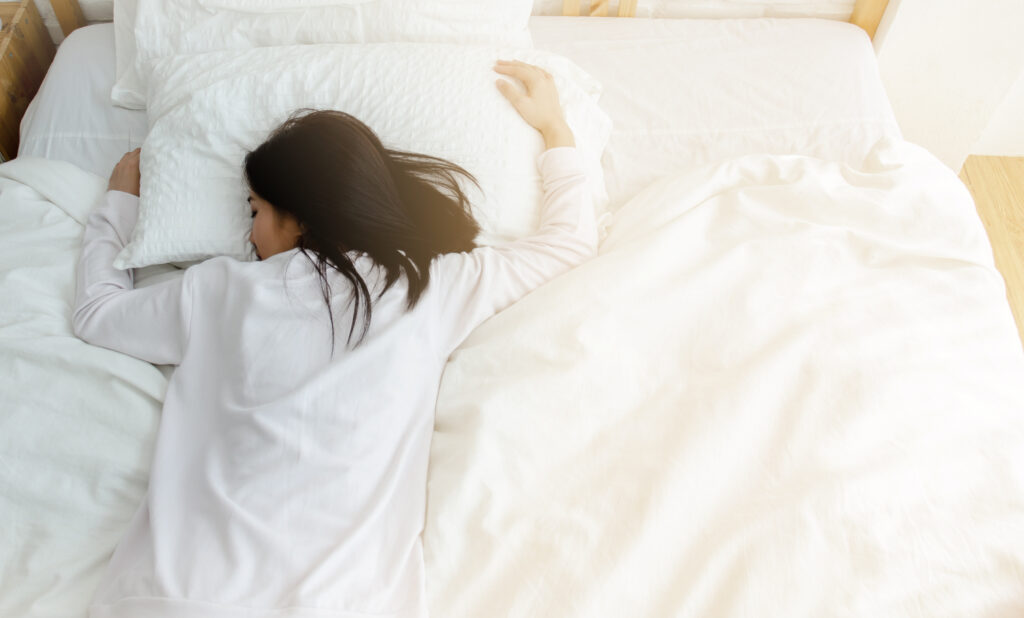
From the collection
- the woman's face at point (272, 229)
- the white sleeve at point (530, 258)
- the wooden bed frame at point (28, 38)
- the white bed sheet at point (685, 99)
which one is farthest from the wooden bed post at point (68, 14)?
the white sleeve at point (530, 258)

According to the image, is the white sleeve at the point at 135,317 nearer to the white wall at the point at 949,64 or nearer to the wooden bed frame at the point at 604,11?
the wooden bed frame at the point at 604,11

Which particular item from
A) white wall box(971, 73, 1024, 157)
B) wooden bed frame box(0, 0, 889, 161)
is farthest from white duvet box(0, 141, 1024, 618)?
white wall box(971, 73, 1024, 157)

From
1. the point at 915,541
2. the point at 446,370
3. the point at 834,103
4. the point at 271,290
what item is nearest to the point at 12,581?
the point at 271,290

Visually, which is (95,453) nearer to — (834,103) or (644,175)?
(644,175)

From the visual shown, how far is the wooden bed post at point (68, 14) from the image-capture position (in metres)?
1.52

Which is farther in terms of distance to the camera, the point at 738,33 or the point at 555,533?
the point at 738,33

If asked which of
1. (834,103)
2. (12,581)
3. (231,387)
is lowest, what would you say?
(12,581)

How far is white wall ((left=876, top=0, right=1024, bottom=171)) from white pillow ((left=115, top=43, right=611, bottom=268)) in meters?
0.90

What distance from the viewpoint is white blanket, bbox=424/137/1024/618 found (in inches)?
29.8

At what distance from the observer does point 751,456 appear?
0.85 meters

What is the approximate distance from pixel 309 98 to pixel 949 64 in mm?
1437

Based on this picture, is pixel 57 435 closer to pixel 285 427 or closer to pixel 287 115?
pixel 285 427

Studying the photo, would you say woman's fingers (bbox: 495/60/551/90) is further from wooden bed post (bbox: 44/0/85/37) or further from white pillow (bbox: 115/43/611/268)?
wooden bed post (bbox: 44/0/85/37)

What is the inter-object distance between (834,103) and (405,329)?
3.39 ft
